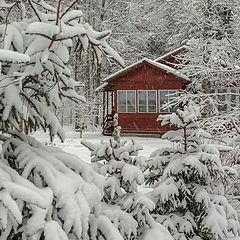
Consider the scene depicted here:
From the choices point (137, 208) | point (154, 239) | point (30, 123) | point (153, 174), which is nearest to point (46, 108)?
point (30, 123)

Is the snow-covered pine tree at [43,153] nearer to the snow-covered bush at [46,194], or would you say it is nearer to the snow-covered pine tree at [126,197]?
the snow-covered bush at [46,194]

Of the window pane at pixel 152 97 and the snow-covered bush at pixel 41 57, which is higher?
the snow-covered bush at pixel 41 57

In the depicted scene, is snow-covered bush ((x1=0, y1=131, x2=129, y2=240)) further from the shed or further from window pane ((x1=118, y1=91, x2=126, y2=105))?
window pane ((x1=118, y1=91, x2=126, y2=105))

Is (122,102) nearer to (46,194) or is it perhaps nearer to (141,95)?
(141,95)

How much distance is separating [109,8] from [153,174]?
25.5 m

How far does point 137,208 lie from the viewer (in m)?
2.79

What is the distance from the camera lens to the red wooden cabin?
21359 millimetres

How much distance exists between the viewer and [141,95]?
22.0 metres

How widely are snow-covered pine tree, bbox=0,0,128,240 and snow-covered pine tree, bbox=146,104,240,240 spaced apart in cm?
194

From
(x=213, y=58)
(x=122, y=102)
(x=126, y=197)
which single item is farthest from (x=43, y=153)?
(x=122, y=102)

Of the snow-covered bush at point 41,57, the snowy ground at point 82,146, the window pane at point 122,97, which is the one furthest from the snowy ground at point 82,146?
the snow-covered bush at point 41,57

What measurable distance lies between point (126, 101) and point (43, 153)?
66.0 feet

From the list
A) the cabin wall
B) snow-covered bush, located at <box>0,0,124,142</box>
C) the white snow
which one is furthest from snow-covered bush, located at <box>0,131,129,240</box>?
the cabin wall

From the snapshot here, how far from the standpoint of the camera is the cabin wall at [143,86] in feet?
69.7
